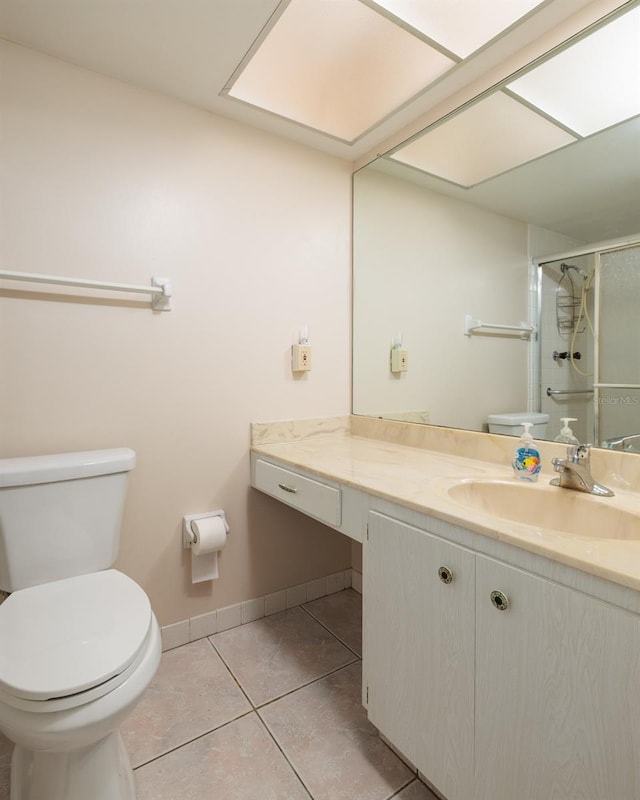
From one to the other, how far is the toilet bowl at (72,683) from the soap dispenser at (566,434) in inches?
51.6

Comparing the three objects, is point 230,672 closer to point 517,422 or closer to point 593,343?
point 517,422

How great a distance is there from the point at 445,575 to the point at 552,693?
0.89ft

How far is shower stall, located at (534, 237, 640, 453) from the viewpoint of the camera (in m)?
1.19

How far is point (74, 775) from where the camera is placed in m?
0.94

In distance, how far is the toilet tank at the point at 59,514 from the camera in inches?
47.5

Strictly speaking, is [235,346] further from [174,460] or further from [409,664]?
[409,664]

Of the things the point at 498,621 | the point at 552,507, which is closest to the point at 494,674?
the point at 498,621

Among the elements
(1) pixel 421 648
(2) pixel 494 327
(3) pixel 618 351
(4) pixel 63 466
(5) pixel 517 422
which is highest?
(2) pixel 494 327

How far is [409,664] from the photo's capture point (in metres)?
1.04

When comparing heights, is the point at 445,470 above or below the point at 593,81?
below

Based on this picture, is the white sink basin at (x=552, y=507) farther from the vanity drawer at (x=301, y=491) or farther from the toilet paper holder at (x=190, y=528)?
the toilet paper holder at (x=190, y=528)

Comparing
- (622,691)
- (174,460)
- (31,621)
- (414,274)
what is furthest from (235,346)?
(622,691)

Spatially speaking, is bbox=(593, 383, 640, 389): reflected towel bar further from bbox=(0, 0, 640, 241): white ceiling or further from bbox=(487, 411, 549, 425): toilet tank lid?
bbox=(0, 0, 640, 241): white ceiling

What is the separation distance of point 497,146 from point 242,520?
184cm
